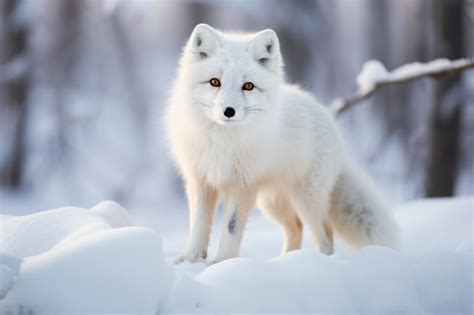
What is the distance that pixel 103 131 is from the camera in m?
10.3

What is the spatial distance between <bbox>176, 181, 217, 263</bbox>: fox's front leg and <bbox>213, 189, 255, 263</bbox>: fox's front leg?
0.32 ft

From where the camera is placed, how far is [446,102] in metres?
5.18

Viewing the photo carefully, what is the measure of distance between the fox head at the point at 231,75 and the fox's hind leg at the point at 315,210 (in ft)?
2.02

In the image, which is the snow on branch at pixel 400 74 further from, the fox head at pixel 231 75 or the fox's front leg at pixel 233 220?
the fox's front leg at pixel 233 220


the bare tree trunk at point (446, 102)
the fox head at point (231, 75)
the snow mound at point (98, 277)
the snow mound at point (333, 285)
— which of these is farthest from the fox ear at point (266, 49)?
the bare tree trunk at point (446, 102)

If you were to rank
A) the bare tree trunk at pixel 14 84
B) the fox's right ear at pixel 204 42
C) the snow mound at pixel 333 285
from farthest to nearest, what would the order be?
the bare tree trunk at pixel 14 84, the fox's right ear at pixel 204 42, the snow mound at pixel 333 285

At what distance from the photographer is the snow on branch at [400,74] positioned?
12.0 ft

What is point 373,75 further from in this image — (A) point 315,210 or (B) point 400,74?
(A) point 315,210

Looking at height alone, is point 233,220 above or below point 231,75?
below

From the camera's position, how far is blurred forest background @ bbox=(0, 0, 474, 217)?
834 cm

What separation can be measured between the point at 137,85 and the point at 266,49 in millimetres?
A: 7834

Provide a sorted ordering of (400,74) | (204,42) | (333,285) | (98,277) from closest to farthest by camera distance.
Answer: (98,277), (333,285), (204,42), (400,74)

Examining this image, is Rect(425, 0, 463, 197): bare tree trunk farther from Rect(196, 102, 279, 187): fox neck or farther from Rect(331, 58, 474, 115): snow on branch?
Rect(196, 102, 279, 187): fox neck

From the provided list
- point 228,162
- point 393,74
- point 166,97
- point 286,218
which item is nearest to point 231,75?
point 228,162
